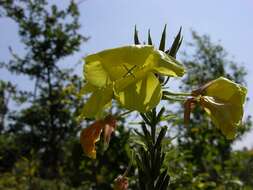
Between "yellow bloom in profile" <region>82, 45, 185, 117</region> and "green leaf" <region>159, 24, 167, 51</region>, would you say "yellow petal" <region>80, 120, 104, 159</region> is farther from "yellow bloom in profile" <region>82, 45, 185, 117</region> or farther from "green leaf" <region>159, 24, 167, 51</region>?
"green leaf" <region>159, 24, 167, 51</region>

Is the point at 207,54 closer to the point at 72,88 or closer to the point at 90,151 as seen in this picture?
the point at 72,88

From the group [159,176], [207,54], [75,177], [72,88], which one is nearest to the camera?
[159,176]

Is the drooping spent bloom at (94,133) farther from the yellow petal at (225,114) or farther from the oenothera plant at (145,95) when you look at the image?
the yellow petal at (225,114)

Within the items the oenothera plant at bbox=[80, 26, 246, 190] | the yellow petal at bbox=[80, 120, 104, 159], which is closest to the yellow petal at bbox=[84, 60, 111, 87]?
the oenothera plant at bbox=[80, 26, 246, 190]

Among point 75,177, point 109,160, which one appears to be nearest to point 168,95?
point 109,160

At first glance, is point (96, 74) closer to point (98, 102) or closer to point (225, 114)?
point (98, 102)

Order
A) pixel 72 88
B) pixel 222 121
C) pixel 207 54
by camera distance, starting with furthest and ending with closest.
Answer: pixel 207 54, pixel 72 88, pixel 222 121

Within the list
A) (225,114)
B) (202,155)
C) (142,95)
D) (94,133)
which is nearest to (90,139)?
(94,133)
